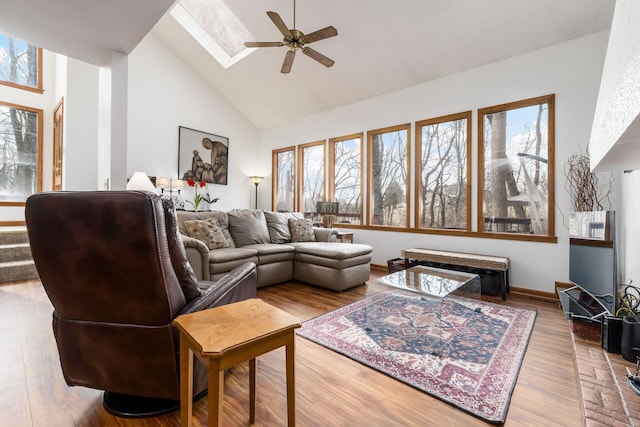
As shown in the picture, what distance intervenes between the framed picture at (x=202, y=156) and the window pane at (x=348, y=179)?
2.41 metres

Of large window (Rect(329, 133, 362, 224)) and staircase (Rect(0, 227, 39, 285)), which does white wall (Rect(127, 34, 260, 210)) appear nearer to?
staircase (Rect(0, 227, 39, 285))

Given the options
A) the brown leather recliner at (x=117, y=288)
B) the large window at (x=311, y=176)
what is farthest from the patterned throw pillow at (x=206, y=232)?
the large window at (x=311, y=176)

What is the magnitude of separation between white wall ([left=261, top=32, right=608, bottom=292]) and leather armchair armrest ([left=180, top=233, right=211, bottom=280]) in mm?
2854

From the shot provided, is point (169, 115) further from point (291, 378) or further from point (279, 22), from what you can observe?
point (291, 378)

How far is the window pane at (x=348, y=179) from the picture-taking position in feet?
17.3

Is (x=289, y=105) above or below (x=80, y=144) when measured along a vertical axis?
above

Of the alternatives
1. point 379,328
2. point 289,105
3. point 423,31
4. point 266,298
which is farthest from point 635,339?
point 289,105

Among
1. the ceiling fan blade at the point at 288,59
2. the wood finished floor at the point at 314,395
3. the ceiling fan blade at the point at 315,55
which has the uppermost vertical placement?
the ceiling fan blade at the point at 315,55

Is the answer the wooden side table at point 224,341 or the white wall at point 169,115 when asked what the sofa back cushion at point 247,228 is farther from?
the wooden side table at point 224,341

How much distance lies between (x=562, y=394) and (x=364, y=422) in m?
1.12

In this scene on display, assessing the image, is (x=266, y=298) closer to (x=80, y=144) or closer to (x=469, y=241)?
(x=469, y=241)

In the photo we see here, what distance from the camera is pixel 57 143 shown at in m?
5.11

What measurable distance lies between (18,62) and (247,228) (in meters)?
5.05

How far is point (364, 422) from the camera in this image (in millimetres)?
1377
